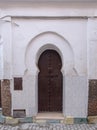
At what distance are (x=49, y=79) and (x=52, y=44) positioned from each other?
116 centimetres

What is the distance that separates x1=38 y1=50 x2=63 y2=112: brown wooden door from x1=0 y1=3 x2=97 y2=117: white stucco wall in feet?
1.26

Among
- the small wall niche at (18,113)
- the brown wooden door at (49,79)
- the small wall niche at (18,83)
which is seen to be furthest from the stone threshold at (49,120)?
→ the small wall niche at (18,83)

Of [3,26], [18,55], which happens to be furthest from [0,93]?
[3,26]

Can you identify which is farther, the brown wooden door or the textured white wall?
the brown wooden door

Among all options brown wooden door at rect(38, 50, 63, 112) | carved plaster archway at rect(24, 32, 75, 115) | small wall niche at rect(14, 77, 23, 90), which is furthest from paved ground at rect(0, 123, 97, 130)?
small wall niche at rect(14, 77, 23, 90)

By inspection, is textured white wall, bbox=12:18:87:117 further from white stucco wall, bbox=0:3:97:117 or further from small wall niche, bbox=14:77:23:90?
small wall niche, bbox=14:77:23:90

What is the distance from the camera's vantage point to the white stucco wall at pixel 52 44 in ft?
27.4

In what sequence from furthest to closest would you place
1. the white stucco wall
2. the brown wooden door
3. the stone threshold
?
1. the brown wooden door
2. the stone threshold
3. the white stucco wall

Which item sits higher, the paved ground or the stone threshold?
the stone threshold

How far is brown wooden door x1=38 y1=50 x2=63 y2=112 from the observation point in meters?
8.99

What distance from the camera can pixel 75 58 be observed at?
8.49 metres

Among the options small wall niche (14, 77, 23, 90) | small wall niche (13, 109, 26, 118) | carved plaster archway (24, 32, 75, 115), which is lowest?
small wall niche (13, 109, 26, 118)

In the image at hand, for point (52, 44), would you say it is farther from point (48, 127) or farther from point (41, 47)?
point (48, 127)

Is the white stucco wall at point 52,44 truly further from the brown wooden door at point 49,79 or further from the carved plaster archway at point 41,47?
the brown wooden door at point 49,79
